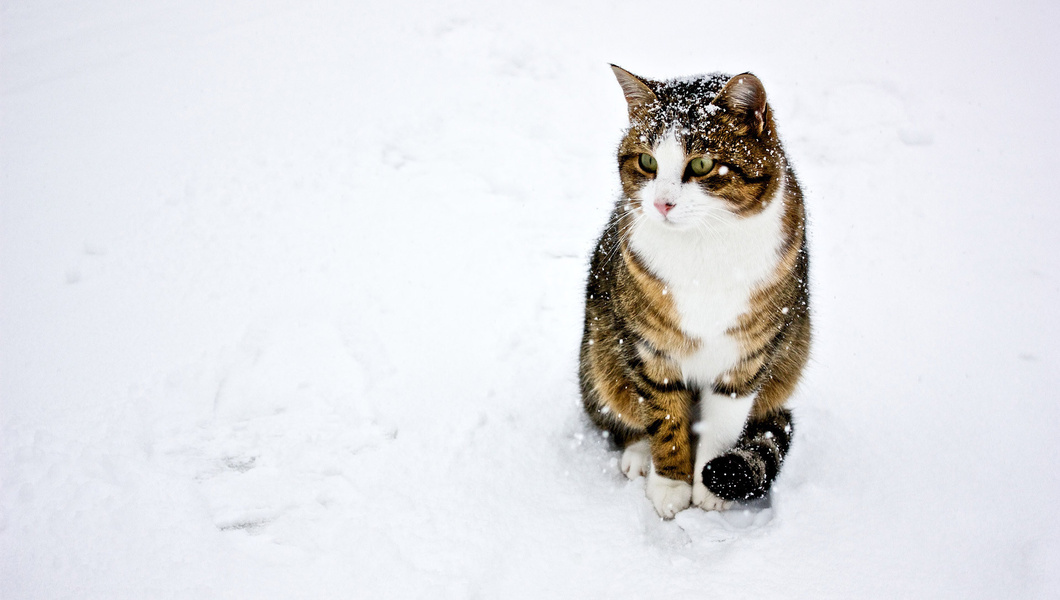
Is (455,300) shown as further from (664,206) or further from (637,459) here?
(664,206)

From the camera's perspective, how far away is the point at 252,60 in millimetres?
4727

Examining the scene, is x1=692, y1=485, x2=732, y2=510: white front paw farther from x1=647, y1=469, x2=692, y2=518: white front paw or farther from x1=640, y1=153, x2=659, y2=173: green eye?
x1=640, y1=153, x2=659, y2=173: green eye

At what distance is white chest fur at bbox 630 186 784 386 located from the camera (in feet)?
6.19

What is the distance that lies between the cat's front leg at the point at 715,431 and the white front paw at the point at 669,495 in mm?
34

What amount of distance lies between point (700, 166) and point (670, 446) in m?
0.89

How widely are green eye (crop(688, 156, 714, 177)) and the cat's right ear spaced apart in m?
0.24

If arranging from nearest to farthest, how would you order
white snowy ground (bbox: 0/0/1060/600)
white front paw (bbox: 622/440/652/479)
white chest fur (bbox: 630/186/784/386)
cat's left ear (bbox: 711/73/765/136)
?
cat's left ear (bbox: 711/73/765/136)
white chest fur (bbox: 630/186/784/386)
white snowy ground (bbox: 0/0/1060/600)
white front paw (bbox: 622/440/652/479)

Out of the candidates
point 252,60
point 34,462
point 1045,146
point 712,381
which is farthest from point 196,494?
point 1045,146

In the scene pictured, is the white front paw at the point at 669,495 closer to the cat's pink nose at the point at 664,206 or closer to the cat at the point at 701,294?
the cat at the point at 701,294

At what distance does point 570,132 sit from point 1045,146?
2702mm

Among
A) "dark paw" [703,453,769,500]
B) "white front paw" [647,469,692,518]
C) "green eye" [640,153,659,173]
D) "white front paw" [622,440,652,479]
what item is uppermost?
"green eye" [640,153,659,173]

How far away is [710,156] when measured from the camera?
1803mm

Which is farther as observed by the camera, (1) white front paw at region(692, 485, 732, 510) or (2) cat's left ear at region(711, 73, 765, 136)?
(1) white front paw at region(692, 485, 732, 510)

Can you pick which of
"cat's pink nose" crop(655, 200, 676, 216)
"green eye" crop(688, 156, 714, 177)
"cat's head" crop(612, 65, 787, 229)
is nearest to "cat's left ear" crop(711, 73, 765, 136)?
"cat's head" crop(612, 65, 787, 229)
